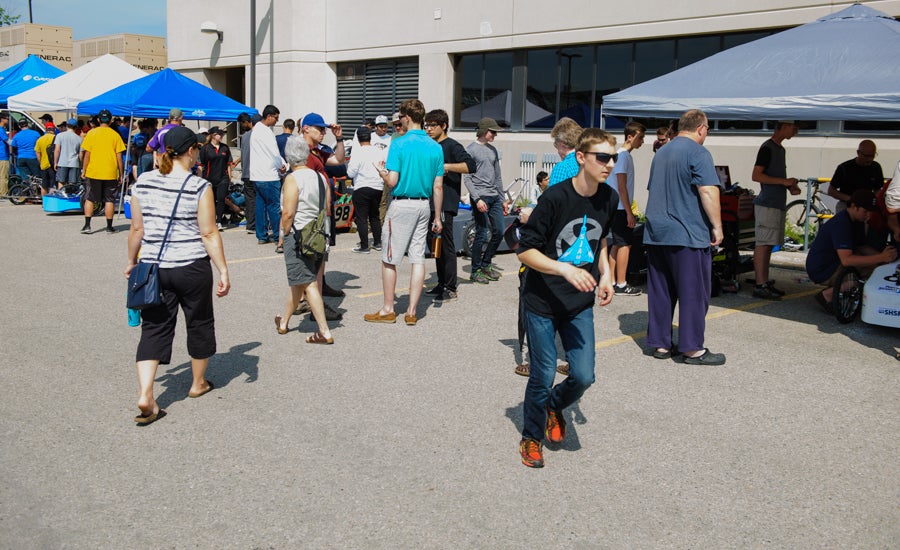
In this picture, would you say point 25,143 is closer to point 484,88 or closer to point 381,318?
point 484,88

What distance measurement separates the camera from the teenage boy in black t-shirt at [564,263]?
425 centimetres

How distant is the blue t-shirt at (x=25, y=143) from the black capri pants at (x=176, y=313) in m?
15.0

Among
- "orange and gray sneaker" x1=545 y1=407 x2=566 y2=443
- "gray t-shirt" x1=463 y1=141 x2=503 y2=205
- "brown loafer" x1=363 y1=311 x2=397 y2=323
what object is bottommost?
"orange and gray sneaker" x1=545 y1=407 x2=566 y2=443

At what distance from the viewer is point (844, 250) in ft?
25.9

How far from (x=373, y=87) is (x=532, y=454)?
17.8 m

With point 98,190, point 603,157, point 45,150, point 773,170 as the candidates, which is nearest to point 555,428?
point 603,157

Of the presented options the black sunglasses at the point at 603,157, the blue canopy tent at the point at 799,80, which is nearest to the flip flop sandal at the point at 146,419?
the black sunglasses at the point at 603,157

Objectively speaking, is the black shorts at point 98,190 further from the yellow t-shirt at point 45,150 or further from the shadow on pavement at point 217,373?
the shadow on pavement at point 217,373

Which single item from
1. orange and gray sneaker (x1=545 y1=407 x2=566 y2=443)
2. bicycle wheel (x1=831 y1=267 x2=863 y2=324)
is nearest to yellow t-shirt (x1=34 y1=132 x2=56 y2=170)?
bicycle wheel (x1=831 y1=267 x2=863 y2=324)

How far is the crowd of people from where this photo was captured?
4359mm

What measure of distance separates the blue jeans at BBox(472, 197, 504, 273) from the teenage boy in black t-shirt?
16.0ft

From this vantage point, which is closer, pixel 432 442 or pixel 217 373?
pixel 432 442

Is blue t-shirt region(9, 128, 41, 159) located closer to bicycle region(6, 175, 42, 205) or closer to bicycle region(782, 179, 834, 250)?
bicycle region(6, 175, 42, 205)

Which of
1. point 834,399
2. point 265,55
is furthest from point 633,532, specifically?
point 265,55
